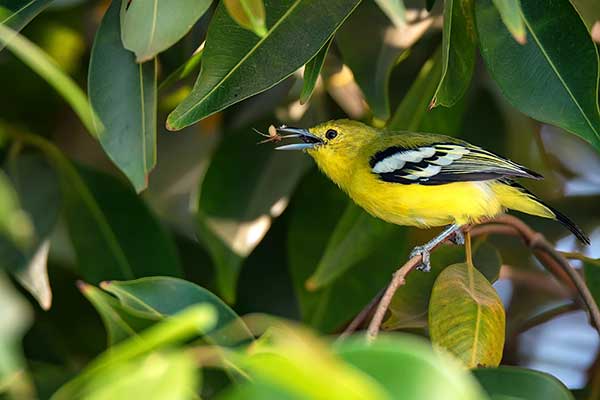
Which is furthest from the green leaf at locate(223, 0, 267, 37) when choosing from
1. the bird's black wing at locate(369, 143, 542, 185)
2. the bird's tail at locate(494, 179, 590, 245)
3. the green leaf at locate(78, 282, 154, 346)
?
the bird's tail at locate(494, 179, 590, 245)

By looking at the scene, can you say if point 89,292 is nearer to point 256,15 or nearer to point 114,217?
point 256,15

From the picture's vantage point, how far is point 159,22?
1.80 metres

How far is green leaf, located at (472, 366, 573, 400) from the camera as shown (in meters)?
1.57

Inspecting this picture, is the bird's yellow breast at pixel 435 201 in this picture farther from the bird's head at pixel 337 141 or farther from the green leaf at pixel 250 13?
the green leaf at pixel 250 13

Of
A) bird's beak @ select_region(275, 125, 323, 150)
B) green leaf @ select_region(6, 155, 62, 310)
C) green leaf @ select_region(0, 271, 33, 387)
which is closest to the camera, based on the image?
green leaf @ select_region(0, 271, 33, 387)

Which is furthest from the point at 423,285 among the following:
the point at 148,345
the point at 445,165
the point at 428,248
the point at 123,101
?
the point at 148,345

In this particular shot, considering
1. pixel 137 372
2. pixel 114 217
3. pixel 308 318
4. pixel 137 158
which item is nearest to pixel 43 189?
pixel 114 217

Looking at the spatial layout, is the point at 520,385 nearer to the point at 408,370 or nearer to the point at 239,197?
the point at 408,370

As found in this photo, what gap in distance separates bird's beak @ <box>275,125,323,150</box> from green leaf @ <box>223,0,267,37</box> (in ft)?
5.06

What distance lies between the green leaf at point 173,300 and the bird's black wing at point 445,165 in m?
1.27

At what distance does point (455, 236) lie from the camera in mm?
2811

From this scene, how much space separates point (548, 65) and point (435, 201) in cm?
84

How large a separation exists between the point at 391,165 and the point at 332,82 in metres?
0.41

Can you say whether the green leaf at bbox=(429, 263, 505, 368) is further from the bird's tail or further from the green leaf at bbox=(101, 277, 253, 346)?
the bird's tail
